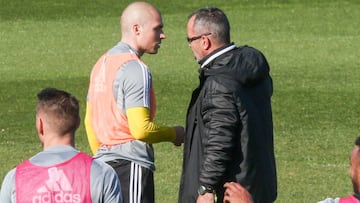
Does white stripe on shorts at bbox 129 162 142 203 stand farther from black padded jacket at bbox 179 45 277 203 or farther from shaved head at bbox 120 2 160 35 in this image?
shaved head at bbox 120 2 160 35

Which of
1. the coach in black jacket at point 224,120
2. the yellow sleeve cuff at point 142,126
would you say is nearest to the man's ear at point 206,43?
the coach in black jacket at point 224,120

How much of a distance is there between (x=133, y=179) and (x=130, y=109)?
0.61 m

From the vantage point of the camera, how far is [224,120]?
7883 millimetres

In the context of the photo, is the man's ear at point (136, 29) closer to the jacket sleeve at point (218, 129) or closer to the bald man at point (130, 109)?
the bald man at point (130, 109)

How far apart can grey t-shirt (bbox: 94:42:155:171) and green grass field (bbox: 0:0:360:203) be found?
12.8 ft

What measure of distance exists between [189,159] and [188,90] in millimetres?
11759

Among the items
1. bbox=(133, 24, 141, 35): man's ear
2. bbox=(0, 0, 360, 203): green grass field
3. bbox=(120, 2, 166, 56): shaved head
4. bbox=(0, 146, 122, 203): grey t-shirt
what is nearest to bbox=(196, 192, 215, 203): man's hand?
bbox=(120, 2, 166, 56): shaved head

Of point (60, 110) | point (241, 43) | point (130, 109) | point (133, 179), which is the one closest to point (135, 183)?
point (133, 179)

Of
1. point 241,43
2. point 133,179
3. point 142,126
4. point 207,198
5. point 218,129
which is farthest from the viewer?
point 241,43

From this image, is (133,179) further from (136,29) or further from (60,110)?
(60,110)

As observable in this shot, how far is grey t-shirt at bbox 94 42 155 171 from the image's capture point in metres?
8.43

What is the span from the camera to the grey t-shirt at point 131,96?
8.43m

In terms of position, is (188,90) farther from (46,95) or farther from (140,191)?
(46,95)

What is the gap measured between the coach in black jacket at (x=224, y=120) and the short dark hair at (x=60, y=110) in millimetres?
1680
